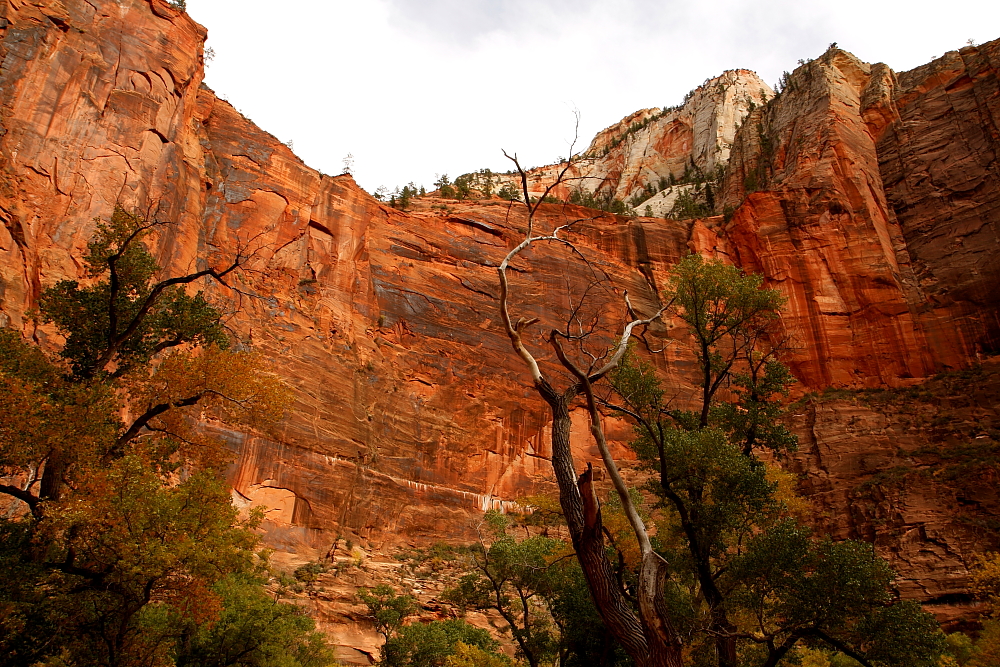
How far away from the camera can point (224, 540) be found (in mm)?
10688

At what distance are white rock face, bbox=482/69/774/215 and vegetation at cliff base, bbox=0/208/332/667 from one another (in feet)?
215

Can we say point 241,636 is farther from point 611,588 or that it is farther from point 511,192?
point 511,192

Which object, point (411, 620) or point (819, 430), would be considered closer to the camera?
point (411, 620)

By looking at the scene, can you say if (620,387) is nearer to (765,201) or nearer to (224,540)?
(224,540)

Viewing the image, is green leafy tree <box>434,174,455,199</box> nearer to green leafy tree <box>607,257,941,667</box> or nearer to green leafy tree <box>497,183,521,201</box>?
green leafy tree <box>497,183,521,201</box>

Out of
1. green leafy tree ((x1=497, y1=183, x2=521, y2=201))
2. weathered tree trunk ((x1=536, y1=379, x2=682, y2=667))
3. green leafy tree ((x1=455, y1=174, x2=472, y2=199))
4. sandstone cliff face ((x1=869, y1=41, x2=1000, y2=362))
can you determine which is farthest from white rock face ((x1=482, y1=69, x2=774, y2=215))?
weathered tree trunk ((x1=536, y1=379, x2=682, y2=667))

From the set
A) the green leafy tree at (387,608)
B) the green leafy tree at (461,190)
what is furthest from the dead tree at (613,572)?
the green leafy tree at (461,190)

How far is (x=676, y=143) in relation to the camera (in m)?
84.2

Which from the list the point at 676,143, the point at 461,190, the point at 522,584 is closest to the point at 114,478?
the point at 522,584

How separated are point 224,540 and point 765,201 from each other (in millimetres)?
47586

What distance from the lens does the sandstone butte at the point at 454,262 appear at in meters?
27.4

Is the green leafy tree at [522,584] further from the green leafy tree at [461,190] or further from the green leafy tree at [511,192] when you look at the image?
the green leafy tree at [461,190]

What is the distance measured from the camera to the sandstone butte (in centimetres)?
2744

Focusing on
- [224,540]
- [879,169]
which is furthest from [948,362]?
[224,540]
